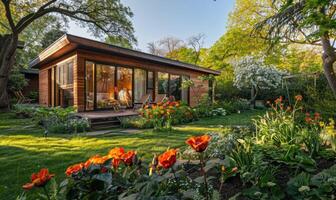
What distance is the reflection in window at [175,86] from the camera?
1242 cm

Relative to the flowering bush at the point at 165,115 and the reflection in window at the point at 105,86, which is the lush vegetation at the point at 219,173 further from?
the reflection in window at the point at 105,86

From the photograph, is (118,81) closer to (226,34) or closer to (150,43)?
(226,34)

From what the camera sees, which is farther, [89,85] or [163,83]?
[163,83]

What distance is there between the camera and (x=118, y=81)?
384 inches

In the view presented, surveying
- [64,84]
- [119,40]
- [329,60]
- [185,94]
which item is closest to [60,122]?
[64,84]

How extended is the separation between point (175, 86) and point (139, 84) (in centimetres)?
281

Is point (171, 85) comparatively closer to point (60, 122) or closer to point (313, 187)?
point (60, 122)

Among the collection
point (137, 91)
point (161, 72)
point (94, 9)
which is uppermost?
point (94, 9)

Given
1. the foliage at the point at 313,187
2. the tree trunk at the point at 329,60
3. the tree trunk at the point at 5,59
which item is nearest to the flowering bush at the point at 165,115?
the tree trunk at the point at 329,60

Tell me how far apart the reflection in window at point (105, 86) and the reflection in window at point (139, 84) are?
46.6 inches

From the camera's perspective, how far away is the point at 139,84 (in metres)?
10.6

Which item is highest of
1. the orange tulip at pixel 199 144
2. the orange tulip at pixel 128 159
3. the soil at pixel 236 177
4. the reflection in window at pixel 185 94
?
the reflection in window at pixel 185 94

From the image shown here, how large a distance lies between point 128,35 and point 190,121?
8445mm

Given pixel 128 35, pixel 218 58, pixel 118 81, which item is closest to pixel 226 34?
pixel 218 58
